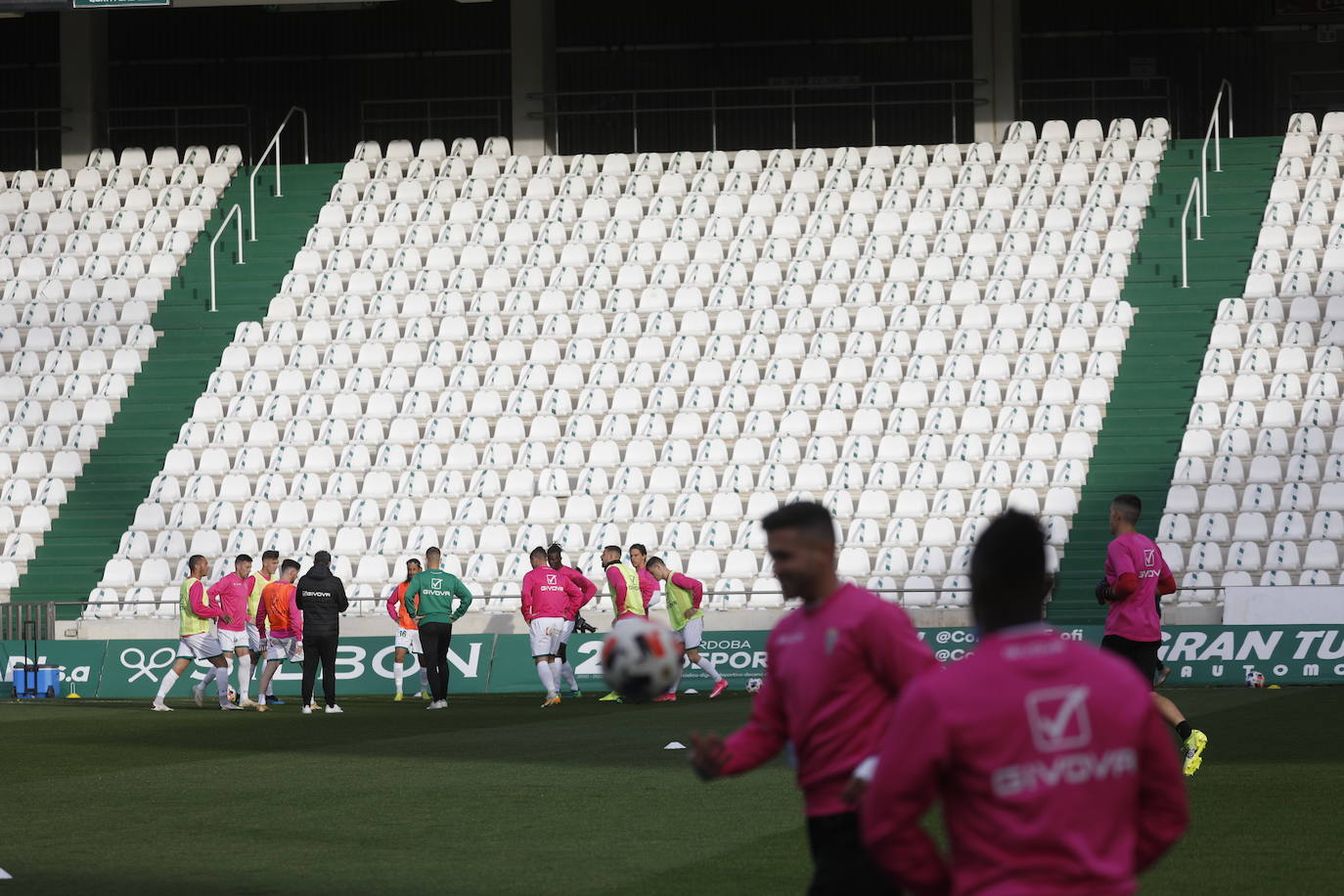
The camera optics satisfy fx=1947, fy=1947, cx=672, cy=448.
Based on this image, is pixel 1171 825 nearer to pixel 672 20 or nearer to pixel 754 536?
pixel 754 536

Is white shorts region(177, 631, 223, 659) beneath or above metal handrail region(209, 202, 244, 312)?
beneath

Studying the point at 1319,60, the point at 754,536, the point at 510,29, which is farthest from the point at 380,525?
the point at 1319,60

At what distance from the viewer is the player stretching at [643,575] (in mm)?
24656

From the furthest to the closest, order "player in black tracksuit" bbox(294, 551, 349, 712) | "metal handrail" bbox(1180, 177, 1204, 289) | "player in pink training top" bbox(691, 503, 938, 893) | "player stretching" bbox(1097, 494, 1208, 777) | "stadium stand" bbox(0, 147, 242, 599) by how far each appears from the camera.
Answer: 1. "metal handrail" bbox(1180, 177, 1204, 289)
2. "stadium stand" bbox(0, 147, 242, 599)
3. "player in black tracksuit" bbox(294, 551, 349, 712)
4. "player stretching" bbox(1097, 494, 1208, 777)
5. "player in pink training top" bbox(691, 503, 938, 893)

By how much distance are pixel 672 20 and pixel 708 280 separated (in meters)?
7.68

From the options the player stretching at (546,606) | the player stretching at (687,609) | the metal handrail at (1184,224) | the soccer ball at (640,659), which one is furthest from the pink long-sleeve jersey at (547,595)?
the soccer ball at (640,659)

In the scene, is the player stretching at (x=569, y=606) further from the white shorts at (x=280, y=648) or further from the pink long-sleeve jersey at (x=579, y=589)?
the white shorts at (x=280, y=648)

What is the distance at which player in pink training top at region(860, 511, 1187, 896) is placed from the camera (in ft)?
12.8

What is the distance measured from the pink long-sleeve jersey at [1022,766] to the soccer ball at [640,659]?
4.81 ft

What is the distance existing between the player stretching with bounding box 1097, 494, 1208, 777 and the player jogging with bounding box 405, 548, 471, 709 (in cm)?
1176

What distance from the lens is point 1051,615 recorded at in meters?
27.1

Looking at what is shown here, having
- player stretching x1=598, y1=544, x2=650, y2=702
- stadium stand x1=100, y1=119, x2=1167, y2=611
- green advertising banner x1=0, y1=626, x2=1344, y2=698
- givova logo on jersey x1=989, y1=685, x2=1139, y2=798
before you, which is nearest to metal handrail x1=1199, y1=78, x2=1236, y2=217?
stadium stand x1=100, y1=119, x2=1167, y2=611

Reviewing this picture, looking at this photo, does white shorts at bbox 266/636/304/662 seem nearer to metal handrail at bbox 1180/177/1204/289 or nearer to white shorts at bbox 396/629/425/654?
white shorts at bbox 396/629/425/654

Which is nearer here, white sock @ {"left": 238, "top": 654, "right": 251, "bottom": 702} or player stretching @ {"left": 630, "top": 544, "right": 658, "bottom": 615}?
player stretching @ {"left": 630, "top": 544, "right": 658, "bottom": 615}
